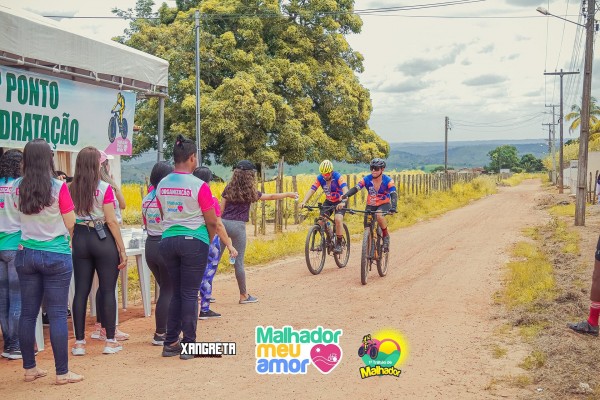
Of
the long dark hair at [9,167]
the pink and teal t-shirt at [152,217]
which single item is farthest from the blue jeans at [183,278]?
the long dark hair at [9,167]

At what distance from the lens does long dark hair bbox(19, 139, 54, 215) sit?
18.8 feet

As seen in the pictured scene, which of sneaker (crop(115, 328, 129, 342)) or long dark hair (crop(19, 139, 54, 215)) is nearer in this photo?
long dark hair (crop(19, 139, 54, 215))

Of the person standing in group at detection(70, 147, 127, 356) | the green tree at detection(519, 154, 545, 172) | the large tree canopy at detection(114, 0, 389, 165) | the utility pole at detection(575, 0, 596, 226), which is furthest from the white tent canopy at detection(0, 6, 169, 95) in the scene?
the green tree at detection(519, 154, 545, 172)

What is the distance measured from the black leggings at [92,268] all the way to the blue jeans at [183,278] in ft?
1.99

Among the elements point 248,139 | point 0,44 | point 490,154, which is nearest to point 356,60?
point 248,139

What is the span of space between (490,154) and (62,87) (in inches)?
5606

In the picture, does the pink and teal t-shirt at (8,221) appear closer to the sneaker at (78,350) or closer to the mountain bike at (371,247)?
the sneaker at (78,350)

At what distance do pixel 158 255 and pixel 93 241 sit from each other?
0.67 metres

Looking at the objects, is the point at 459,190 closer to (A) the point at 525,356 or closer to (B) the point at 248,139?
(B) the point at 248,139

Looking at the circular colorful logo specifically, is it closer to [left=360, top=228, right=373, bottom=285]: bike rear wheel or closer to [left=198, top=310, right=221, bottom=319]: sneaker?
[left=198, top=310, right=221, bottom=319]: sneaker

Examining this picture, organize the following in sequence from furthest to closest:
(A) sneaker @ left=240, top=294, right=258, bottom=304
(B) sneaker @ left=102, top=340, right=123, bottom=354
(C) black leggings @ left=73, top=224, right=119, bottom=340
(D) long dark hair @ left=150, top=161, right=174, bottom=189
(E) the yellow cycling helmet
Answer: (E) the yellow cycling helmet → (A) sneaker @ left=240, top=294, right=258, bottom=304 → (D) long dark hair @ left=150, top=161, right=174, bottom=189 → (B) sneaker @ left=102, top=340, right=123, bottom=354 → (C) black leggings @ left=73, top=224, right=119, bottom=340

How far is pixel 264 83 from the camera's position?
29703 millimetres

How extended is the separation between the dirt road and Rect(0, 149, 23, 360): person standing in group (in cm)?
27

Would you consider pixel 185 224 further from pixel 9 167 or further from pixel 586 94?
pixel 586 94
